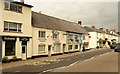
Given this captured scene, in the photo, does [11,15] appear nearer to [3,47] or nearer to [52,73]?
[3,47]

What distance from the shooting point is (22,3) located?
91.5 ft

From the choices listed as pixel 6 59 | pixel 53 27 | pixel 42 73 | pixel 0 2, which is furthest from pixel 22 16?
pixel 42 73

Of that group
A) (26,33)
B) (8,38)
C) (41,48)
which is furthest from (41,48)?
(8,38)

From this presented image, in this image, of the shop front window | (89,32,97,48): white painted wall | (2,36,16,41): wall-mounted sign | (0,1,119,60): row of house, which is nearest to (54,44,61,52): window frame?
(0,1,119,60): row of house

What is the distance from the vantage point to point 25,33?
93.9 feet

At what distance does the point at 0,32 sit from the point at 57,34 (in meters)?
15.5

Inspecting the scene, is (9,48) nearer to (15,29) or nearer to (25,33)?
(15,29)

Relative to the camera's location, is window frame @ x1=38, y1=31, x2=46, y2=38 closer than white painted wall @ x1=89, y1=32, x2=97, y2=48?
Yes

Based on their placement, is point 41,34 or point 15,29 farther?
point 41,34

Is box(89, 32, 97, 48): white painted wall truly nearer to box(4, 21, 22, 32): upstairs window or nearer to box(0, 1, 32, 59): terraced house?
box(0, 1, 32, 59): terraced house

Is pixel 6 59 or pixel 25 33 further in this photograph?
pixel 25 33

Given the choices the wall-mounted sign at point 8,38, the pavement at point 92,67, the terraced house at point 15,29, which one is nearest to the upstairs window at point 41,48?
the terraced house at point 15,29

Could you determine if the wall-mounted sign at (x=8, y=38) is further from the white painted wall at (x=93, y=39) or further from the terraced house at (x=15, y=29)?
the white painted wall at (x=93, y=39)

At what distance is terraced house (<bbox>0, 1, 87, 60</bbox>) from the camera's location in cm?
2548
